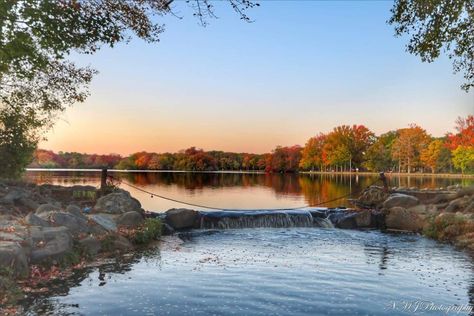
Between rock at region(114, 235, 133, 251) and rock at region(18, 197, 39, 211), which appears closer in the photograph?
rock at region(114, 235, 133, 251)

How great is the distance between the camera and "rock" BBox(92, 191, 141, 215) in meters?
23.5

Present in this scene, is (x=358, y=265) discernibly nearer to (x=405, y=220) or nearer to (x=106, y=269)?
(x=106, y=269)

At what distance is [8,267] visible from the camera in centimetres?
1191

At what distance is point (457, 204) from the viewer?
2659cm

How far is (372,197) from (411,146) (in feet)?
293

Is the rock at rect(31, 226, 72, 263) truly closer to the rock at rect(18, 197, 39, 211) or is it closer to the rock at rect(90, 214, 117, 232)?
the rock at rect(90, 214, 117, 232)

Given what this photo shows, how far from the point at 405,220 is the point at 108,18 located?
20277mm

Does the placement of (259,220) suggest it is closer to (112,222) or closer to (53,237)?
(112,222)

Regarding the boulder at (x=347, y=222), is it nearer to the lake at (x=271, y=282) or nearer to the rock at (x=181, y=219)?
the lake at (x=271, y=282)

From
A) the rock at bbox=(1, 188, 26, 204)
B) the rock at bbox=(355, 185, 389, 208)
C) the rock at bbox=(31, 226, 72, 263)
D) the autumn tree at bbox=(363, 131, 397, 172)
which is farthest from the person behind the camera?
the autumn tree at bbox=(363, 131, 397, 172)

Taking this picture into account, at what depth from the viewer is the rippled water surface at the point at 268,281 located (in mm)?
10492

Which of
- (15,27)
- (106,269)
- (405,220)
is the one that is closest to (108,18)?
(15,27)

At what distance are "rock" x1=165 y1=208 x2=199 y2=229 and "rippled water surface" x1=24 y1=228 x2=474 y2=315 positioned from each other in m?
5.71

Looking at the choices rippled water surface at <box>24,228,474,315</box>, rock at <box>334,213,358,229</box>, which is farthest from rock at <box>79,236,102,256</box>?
rock at <box>334,213,358,229</box>
